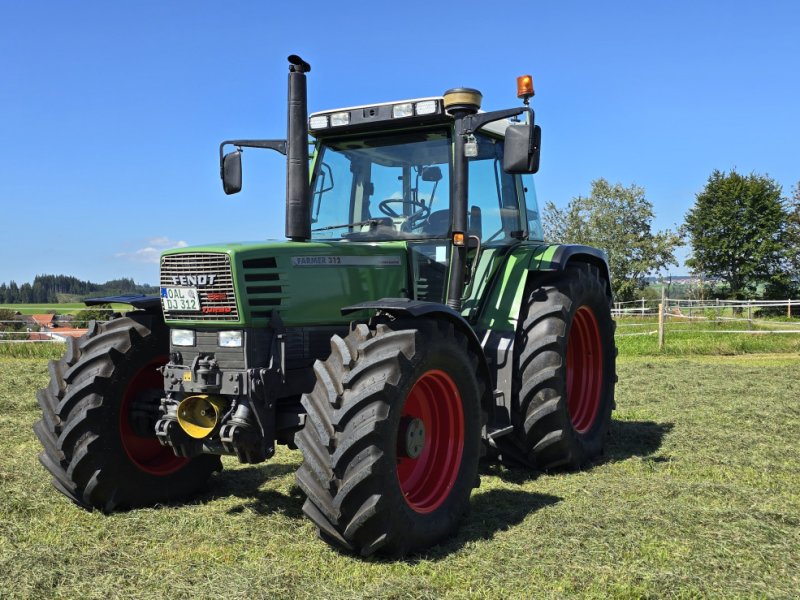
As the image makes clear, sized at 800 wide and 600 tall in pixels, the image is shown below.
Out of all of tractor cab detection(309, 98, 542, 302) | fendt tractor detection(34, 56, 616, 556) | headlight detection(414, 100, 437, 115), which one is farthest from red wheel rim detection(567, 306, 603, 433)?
headlight detection(414, 100, 437, 115)

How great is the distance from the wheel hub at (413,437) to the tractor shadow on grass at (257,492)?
2.90 feet

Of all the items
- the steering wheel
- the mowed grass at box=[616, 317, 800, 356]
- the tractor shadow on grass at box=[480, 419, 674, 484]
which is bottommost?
Result: the tractor shadow on grass at box=[480, 419, 674, 484]

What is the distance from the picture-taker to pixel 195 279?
14.2 feet

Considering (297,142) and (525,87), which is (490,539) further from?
(525,87)

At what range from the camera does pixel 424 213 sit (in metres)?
5.34

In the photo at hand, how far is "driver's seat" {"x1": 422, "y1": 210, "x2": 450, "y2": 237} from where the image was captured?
5273 millimetres

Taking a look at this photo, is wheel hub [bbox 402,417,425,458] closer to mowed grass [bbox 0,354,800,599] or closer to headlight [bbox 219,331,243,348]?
mowed grass [bbox 0,354,800,599]

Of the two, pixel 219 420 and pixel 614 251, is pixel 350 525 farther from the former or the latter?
pixel 614 251

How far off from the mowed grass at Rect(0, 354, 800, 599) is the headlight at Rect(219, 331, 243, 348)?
3.30ft

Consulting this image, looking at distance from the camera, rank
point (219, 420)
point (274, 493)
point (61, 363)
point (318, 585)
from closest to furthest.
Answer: point (318, 585)
point (219, 420)
point (61, 363)
point (274, 493)

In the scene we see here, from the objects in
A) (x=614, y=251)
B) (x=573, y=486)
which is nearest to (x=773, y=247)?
(x=614, y=251)

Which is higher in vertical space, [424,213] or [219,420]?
[424,213]

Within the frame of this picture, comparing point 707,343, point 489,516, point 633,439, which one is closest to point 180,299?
point 489,516

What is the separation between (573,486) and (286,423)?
6.79 ft
